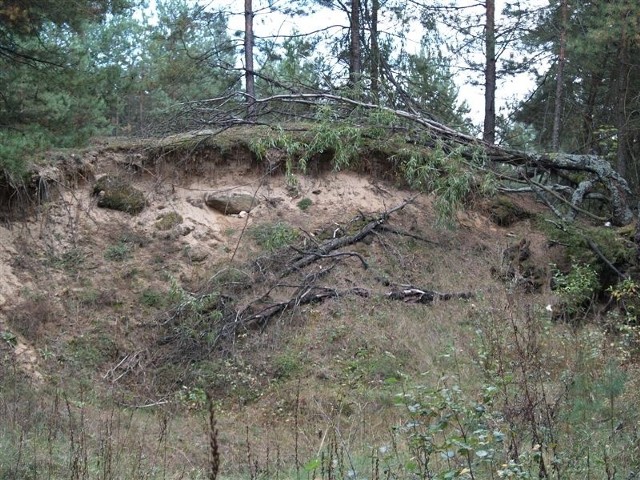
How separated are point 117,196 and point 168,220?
3.10 ft

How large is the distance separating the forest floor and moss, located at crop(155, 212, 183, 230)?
0.04 metres

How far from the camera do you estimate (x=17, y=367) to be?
9.57 metres

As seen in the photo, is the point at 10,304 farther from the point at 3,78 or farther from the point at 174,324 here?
the point at 3,78

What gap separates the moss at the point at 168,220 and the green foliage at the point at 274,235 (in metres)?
1.25

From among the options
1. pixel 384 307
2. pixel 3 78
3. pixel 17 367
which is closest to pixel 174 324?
pixel 17 367

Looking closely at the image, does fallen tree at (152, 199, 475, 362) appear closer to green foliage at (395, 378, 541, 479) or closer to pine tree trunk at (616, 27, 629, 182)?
green foliage at (395, 378, 541, 479)

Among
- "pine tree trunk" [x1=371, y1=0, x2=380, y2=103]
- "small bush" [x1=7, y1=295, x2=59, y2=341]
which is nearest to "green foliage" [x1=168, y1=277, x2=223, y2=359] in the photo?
"small bush" [x1=7, y1=295, x2=59, y2=341]

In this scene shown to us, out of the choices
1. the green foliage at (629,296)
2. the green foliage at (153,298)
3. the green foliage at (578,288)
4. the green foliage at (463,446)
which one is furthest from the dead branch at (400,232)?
Result: the green foliage at (463,446)

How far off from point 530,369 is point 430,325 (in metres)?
4.13

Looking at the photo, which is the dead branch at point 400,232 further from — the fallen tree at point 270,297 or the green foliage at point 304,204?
the green foliage at point 304,204

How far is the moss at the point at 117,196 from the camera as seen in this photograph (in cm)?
1259

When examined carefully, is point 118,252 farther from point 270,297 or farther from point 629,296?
point 629,296

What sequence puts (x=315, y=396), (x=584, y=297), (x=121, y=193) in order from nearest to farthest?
(x=315, y=396)
(x=584, y=297)
(x=121, y=193)

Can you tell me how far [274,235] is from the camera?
11.7m
